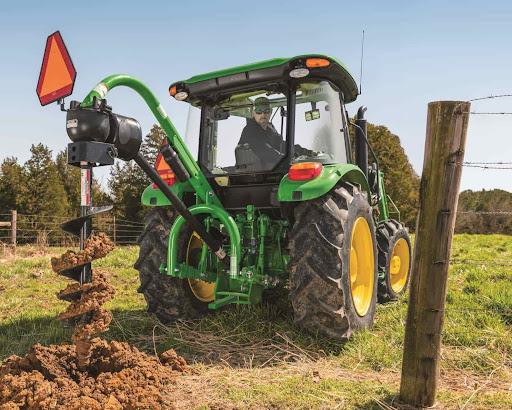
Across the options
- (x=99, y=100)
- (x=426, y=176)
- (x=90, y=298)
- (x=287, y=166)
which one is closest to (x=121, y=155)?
(x=99, y=100)

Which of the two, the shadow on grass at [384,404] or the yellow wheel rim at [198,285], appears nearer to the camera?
the shadow on grass at [384,404]

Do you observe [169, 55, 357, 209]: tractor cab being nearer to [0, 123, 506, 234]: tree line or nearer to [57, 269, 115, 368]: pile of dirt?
[57, 269, 115, 368]: pile of dirt

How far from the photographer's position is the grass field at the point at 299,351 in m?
2.98

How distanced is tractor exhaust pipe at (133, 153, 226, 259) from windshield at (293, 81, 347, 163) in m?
1.02

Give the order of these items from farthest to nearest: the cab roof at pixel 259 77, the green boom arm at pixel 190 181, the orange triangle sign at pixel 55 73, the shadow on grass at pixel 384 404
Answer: the cab roof at pixel 259 77 < the green boom arm at pixel 190 181 < the orange triangle sign at pixel 55 73 < the shadow on grass at pixel 384 404

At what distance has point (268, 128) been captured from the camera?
4.55 m

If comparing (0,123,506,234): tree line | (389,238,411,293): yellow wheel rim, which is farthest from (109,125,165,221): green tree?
(389,238,411,293): yellow wheel rim

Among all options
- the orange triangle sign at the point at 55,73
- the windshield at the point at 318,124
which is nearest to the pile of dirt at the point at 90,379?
the orange triangle sign at the point at 55,73

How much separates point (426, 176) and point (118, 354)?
2.16m

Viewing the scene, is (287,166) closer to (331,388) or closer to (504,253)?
(331,388)

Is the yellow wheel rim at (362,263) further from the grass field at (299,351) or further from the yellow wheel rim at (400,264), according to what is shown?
the yellow wheel rim at (400,264)

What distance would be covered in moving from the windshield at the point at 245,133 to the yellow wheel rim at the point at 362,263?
1.00 meters

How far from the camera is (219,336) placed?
14.0 ft

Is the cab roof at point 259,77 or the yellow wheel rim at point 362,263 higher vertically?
the cab roof at point 259,77
